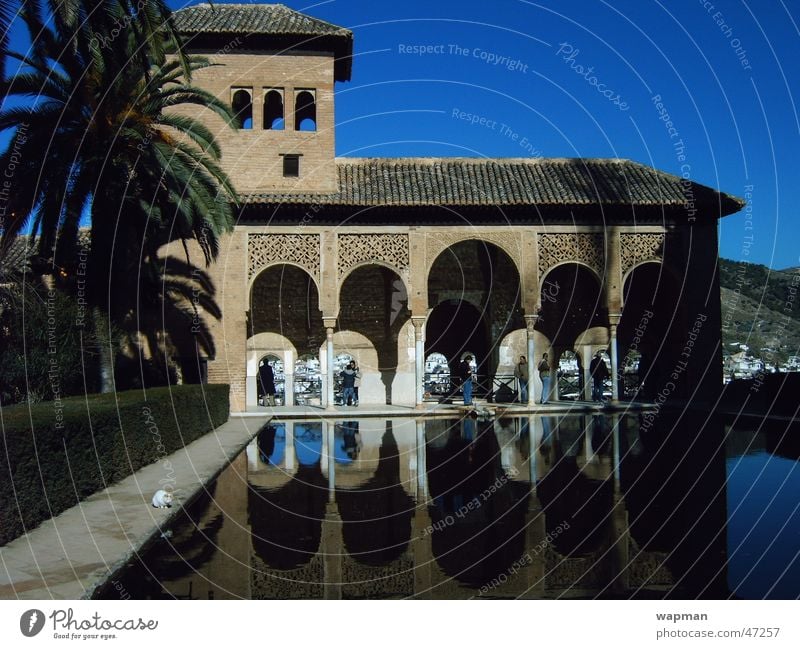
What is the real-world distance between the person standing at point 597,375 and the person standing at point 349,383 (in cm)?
783

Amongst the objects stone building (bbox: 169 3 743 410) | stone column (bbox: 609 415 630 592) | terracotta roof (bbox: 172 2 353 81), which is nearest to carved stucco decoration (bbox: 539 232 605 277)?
stone building (bbox: 169 3 743 410)

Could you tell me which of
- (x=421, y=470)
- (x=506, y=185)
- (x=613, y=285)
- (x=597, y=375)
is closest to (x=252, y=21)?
(x=506, y=185)

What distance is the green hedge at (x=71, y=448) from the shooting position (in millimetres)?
6238

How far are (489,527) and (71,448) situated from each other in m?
3.99

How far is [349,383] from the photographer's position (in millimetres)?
23438

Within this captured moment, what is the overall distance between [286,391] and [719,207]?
1368 centimetres

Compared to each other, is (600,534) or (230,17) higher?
(230,17)

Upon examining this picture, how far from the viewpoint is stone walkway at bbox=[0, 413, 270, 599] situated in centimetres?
496

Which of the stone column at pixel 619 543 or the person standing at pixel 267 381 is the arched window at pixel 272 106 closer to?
the person standing at pixel 267 381

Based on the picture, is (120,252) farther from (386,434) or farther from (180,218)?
(386,434)

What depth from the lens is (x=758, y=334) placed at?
47469mm
